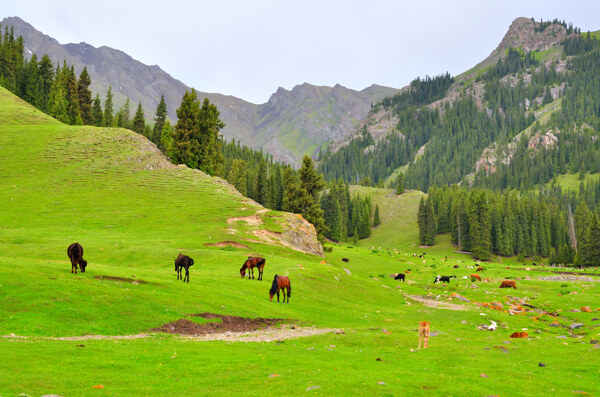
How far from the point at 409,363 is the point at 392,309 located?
937 inches

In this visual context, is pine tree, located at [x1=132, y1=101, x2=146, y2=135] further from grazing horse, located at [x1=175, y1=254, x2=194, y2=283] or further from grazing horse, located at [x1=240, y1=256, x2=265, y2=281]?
grazing horse, located at [x1=175, y1=254, x2=194, y2=283]

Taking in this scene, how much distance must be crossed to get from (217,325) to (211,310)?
206 cm

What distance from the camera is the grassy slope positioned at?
50.3 ft

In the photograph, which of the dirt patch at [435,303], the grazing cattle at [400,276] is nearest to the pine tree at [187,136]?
the grazing cattle at [400,276]

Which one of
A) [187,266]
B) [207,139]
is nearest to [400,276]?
[187,266]

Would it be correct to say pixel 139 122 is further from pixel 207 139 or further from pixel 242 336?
pixel 242 336

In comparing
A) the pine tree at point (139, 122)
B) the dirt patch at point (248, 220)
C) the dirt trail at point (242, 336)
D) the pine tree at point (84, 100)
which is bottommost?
the dirt trail at point (242, 336)

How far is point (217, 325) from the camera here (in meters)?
28.7

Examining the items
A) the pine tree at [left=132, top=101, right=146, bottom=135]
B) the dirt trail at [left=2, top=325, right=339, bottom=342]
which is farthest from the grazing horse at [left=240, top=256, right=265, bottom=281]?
the pine tree at [left=132, top=101, right=146, bottom=135]

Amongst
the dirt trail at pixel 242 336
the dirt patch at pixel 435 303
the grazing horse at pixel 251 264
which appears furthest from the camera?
the dirt patch at pixel 435 303

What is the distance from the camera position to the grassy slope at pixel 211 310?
15.3 metres

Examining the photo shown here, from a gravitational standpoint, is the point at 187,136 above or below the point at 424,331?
above

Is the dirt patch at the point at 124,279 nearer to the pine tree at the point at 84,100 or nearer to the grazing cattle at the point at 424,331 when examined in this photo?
the grazing cattle at the point at 424,331

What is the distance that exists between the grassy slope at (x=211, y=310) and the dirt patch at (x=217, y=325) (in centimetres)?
82
